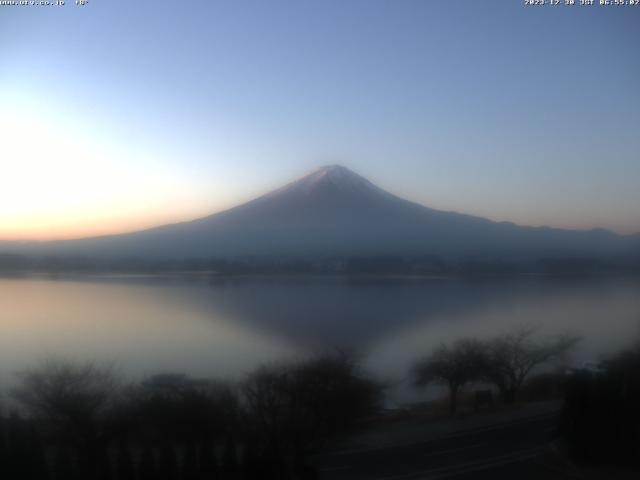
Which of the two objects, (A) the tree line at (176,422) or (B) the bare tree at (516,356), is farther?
(B) the bare tree at (516,356)

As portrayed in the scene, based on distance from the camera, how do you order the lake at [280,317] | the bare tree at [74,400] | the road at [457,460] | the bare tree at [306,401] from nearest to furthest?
1. the bare tree at [74,400]
2. the road at [457,460]
3. the bare tree at [306,401]
4. the lake at [280,317]

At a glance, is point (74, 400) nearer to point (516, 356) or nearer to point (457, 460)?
point (457, 460)

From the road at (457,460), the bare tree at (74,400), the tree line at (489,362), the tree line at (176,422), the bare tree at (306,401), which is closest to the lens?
the tree line at (176,422)

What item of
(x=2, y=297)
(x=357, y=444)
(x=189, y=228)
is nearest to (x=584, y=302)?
(x=357, y=444)

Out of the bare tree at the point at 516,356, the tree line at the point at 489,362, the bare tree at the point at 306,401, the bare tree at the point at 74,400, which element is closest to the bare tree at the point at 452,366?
the tree line at the point at 489,362

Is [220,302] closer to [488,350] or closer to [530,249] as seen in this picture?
[488,350]

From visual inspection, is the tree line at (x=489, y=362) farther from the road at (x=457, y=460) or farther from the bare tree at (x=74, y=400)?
the bare tree at (x=74, y=400)

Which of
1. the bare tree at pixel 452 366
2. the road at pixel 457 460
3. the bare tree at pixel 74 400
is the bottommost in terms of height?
the road at pixel 457 460

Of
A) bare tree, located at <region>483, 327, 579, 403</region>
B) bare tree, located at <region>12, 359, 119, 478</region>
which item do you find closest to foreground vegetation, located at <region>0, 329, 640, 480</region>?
bare tree, located at <region>12, 359, 119, 478</region>
